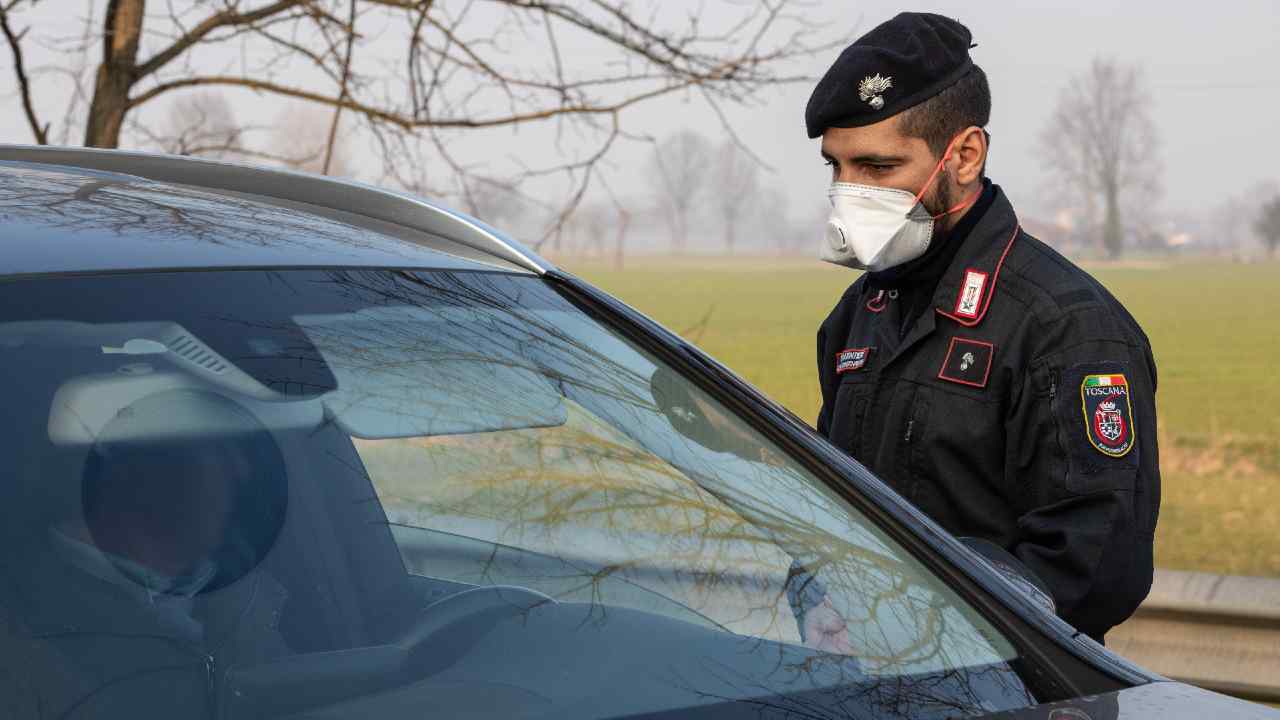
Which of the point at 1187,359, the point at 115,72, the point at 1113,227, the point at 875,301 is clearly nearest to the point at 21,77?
the point at 115,72

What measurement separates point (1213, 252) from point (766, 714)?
91.6m

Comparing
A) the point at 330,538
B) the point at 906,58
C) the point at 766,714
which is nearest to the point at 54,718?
the point at 330,538

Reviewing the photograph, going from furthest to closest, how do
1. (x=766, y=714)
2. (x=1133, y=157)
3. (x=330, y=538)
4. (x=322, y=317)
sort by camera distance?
1. (x=1133, y=157)
2. (x=330, y=538)
3. (x=322, y=317)
4. (x=766, y=714)

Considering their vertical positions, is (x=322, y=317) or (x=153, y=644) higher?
(x=322, y=317)

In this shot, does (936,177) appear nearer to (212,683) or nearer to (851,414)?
(851,414)

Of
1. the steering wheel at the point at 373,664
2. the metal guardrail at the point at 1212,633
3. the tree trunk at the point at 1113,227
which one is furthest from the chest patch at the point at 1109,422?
the tree trunk at the point at 1113,227

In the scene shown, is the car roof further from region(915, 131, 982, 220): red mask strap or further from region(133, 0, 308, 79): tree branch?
region(133, 0, 308, 79): tree branch

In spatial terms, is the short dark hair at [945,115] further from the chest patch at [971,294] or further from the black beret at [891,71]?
the chest patch at [971,294]

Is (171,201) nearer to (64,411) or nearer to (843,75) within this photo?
(64,411)

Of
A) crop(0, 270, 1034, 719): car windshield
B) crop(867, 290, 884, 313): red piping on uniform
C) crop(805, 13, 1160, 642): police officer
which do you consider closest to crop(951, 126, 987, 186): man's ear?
crop(805, 13, 1160, 642): police officer

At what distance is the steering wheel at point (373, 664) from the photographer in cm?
137

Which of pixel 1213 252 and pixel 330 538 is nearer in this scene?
pixel 330 538

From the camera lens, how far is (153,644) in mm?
1385

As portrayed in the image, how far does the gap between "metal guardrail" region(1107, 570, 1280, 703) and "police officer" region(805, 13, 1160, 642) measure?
1.69m
